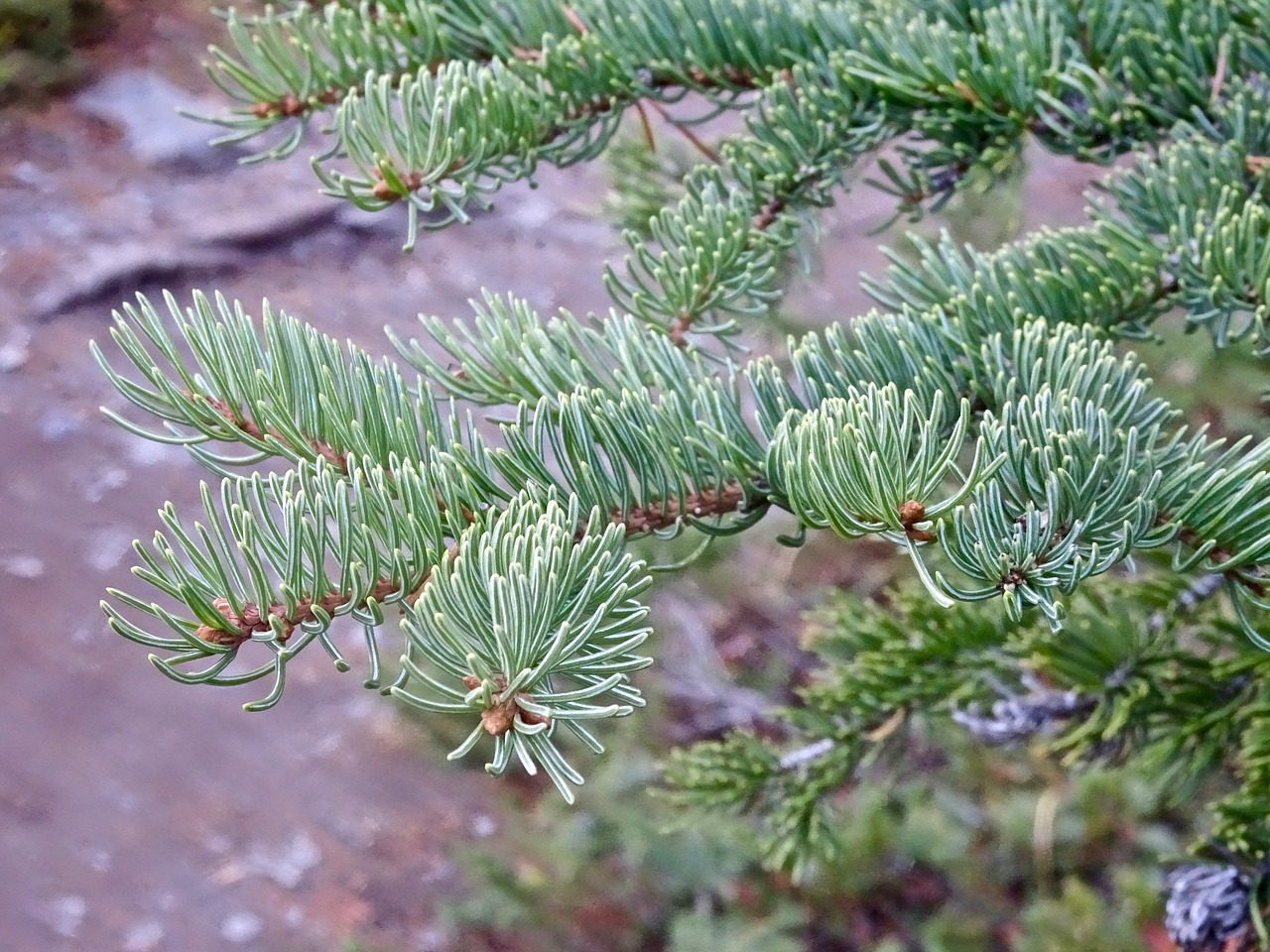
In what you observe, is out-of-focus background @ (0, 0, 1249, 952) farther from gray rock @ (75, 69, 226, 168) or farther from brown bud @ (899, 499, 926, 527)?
brown bud @ (899, 499, 926, 527)

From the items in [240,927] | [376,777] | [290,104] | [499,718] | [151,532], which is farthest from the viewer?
[151,532]

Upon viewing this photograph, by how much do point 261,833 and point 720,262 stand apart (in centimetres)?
142

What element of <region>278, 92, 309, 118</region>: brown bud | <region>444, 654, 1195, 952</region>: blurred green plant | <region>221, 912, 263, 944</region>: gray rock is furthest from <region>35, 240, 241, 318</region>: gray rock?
<region>278, 92, 309, 118</region>: brown bud

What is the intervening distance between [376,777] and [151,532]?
70cm

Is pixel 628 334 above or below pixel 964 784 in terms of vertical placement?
above

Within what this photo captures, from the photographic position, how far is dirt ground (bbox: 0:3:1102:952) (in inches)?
56.2

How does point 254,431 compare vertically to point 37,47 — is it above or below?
above

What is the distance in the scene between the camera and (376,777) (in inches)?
62.1

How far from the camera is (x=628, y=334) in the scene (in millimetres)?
325

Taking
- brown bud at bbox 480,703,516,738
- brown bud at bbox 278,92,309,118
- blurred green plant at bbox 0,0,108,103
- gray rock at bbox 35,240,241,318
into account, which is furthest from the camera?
blurred green plant at bbox 0,0,108,103

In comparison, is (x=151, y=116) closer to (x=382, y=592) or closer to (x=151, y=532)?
(x=151, y=532)

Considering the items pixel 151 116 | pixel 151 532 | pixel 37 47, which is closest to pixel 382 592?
pixel 151 532

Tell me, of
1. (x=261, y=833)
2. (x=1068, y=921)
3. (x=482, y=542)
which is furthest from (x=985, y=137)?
(x=261, y=833)

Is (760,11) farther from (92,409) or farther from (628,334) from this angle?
(92,409)
